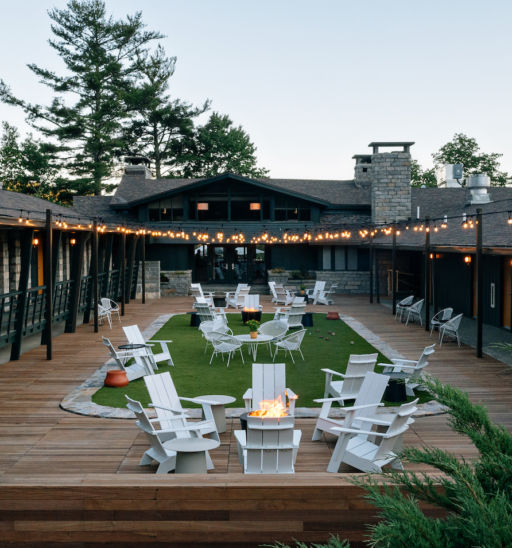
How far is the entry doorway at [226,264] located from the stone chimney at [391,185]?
6.65 m

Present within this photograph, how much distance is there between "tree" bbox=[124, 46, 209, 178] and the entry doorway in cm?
1602

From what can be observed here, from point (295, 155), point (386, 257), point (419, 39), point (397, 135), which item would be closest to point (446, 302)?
point (386, 257)

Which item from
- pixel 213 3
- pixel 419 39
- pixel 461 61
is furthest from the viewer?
pixel 461 61

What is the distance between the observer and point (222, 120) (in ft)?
146

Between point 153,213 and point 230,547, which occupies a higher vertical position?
point 153,213

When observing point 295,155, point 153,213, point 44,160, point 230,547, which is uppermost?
point 295,155

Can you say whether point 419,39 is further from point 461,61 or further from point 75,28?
point 75,28

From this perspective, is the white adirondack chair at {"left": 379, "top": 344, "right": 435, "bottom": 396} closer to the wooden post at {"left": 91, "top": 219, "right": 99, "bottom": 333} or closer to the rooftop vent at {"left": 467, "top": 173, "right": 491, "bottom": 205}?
the wooden post at {"left": 91, "top": 219, "right": 99, "bottom": 333}

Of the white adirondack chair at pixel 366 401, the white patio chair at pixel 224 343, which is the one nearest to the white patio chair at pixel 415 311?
the white patio chair at pixel 224 343

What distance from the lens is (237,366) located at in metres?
11.4

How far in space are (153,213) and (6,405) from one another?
20.4 metres

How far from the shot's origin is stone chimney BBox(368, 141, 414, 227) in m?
26.1

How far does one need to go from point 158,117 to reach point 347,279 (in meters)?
22.6

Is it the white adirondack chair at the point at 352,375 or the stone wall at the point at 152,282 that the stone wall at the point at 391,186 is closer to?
the stone wall at the point at 152,282
